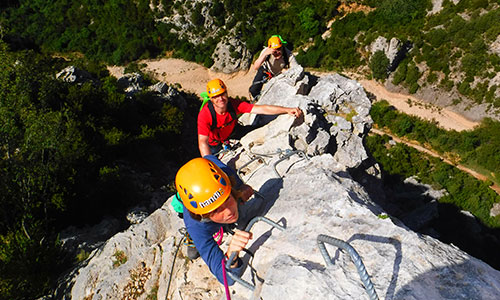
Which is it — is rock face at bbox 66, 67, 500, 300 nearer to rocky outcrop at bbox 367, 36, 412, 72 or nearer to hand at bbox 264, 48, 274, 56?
hand at bbox 264, 48, 274, 56

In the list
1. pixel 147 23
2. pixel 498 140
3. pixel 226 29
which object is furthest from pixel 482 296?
pixel 147 23

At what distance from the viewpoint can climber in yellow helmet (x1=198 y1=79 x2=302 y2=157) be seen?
863 centimetres

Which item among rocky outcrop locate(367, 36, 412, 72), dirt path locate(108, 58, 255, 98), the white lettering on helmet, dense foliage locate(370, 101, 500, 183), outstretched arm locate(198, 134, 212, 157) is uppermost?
the white lettering on helmet

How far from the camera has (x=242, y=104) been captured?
920 centimetres

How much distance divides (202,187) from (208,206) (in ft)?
1.13

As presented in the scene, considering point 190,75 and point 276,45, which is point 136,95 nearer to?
point 190,75

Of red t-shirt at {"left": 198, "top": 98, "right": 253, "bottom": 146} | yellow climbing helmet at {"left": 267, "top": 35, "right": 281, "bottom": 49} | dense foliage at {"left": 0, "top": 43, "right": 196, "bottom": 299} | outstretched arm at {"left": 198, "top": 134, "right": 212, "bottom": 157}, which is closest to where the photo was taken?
outstretched arm at {"left": 198, "top": 134, "right": 212, "bottom": 157}

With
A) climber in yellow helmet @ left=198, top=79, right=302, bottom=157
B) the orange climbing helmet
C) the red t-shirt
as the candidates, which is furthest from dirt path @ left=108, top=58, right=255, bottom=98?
the orange climbing helmet

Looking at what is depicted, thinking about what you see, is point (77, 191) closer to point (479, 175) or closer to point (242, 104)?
point (242, 104)

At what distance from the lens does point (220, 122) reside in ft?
30.9

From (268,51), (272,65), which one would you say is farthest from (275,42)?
(272,65)

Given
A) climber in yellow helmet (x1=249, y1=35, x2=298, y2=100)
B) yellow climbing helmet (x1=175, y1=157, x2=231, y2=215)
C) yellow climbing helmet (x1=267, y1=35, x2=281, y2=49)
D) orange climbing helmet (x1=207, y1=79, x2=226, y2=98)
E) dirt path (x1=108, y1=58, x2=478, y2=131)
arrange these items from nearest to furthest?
yellow climbing helmet (x1=175, y1=157, x2=231, y2=215) → orange climbing helmet (x1=207, y1=79, x2=226, y2=98) → yellow climbing helmet (x1=267, y1=35, x2=281, y2=49) → climber in yellow helmet (x1=249, y1=35, x2=298, y2=100) → dirt path (x1=108, y1=58, x2=478, y2=131)

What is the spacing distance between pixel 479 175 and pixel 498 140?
11.2ft

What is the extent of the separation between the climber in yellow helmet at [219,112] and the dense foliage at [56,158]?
23.9 ft
